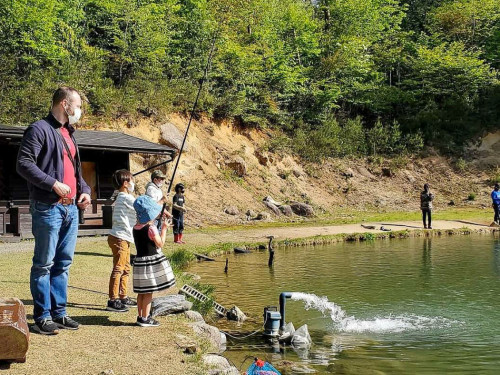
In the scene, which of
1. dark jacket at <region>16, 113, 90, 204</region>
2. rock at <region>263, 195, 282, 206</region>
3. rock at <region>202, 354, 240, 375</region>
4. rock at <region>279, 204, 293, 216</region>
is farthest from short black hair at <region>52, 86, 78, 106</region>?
rock at <region>263, 195, 282, 206</region>

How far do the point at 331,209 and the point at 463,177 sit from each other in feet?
33.4

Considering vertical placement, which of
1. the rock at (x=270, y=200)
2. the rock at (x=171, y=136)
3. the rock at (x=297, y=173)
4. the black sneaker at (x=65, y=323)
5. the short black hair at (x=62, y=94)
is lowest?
→ the black sneaker at (x=65, y=323)

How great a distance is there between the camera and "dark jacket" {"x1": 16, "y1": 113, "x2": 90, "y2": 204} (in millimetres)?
4914

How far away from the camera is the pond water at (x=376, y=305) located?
6.61 meters

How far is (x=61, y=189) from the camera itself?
16.3ft

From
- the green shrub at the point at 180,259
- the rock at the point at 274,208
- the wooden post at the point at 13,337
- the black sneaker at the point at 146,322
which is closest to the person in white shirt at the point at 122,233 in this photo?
the black sneaker at the point at 146,322

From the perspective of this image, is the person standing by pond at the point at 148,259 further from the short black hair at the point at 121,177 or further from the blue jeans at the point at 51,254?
the short black hair at the point at 121,177

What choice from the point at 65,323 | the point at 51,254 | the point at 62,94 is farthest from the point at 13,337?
the point at 62,94

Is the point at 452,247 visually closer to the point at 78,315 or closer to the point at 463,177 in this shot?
the point at 78,315

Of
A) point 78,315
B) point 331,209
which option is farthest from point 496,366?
point 331,209

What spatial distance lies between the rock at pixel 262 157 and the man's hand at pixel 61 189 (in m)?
25.1

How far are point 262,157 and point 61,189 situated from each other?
2527cm

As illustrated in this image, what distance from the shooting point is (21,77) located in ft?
82.1

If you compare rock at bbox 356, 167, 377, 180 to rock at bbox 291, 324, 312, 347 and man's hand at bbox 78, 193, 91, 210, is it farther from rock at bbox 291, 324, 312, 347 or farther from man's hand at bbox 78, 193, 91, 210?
man's hand at bbox 78, 193, 91, 210
